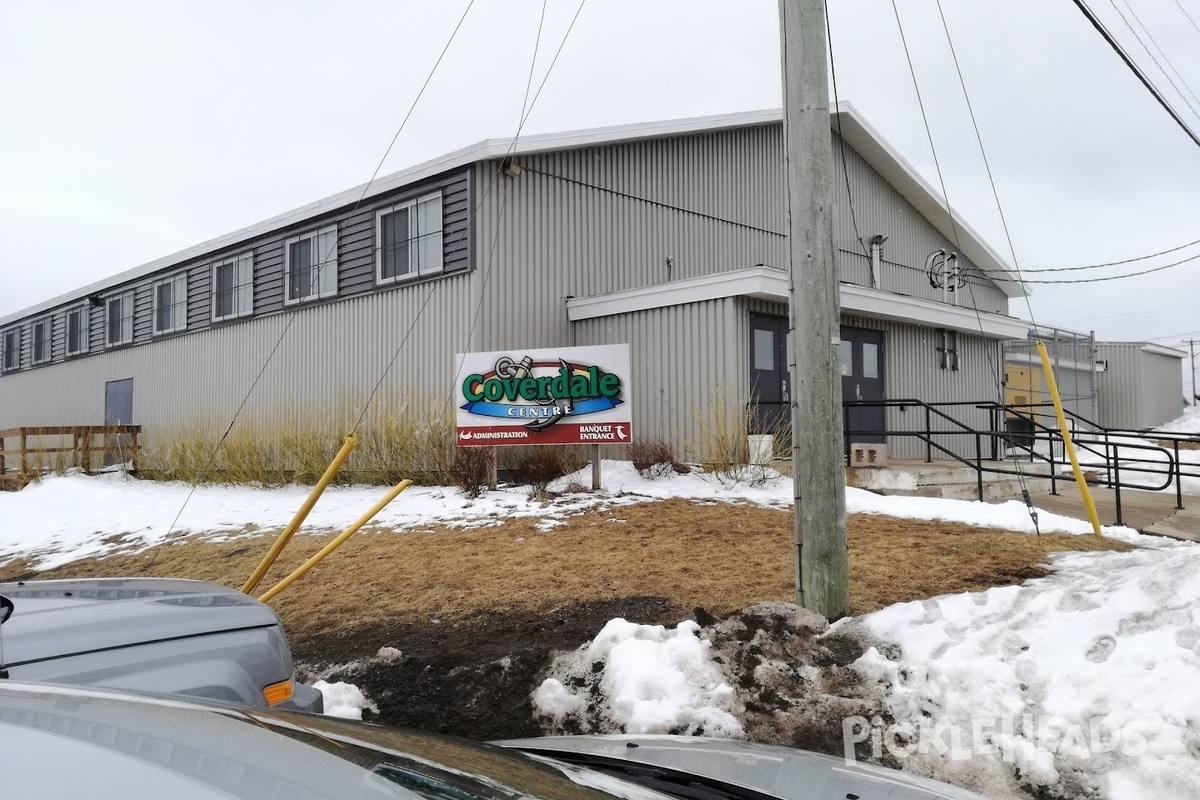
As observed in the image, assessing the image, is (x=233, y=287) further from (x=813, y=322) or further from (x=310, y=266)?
(x=813, y=322)

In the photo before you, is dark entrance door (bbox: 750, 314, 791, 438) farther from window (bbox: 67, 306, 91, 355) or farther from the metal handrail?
window (bbox: 67, 306, 91, 355)

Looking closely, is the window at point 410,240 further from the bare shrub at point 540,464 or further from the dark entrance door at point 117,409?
the dark entrance door at point 117,409

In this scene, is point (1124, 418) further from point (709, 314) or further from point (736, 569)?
point (736, 569)

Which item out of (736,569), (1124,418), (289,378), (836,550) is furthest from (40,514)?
(1124,418)

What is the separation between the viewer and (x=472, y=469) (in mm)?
12031

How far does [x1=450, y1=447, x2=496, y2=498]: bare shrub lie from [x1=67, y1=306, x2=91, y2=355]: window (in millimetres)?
18301

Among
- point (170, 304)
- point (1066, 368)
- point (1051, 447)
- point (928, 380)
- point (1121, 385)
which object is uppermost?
point (170, 304)

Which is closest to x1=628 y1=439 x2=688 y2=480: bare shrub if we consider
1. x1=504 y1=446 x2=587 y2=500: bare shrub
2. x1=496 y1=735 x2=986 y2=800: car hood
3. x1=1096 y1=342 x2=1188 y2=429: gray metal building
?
x1=504 y1=446 x2=587 y2=500: bare shrub

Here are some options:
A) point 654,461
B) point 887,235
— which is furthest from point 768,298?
point 887,235

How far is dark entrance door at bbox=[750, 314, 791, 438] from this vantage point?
1395 cm

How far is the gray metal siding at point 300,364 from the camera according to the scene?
14.7m

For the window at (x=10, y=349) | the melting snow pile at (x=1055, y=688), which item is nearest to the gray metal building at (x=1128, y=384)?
the melting snow pile at (x=1055, y=688)

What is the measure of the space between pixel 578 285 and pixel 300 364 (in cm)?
604

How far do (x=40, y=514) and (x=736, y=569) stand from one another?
1181 cm
